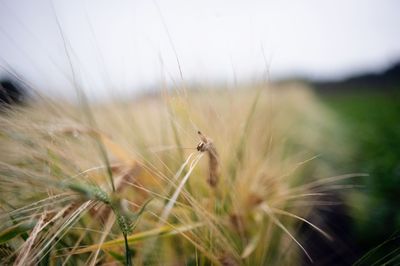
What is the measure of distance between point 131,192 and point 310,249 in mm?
732

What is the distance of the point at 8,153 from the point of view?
741 millimetres

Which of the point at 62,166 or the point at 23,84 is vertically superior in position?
the point at 23,84

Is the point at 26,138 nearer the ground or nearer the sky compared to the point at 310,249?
nearer the sky

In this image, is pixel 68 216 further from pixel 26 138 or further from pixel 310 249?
pixel 310 249

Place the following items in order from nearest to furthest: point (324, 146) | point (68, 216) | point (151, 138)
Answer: point (68, 216) → point (151, 138) → point (324, 146)

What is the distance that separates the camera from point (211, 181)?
0.69m

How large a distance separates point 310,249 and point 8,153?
41.8 inches

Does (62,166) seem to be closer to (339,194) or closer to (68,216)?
Answer: (68,216)

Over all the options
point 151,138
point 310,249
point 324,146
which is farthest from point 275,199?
point 324,146

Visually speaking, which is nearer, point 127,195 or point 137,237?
point 137,237

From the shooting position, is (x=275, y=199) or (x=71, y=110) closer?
(x=71, y=110)

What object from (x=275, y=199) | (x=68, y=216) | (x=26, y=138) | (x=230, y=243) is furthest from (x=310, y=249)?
(x=26, y=138)

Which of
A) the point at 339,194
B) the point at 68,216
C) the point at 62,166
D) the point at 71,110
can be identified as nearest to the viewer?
the point at 68,216

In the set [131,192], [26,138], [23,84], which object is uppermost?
[23,84]
